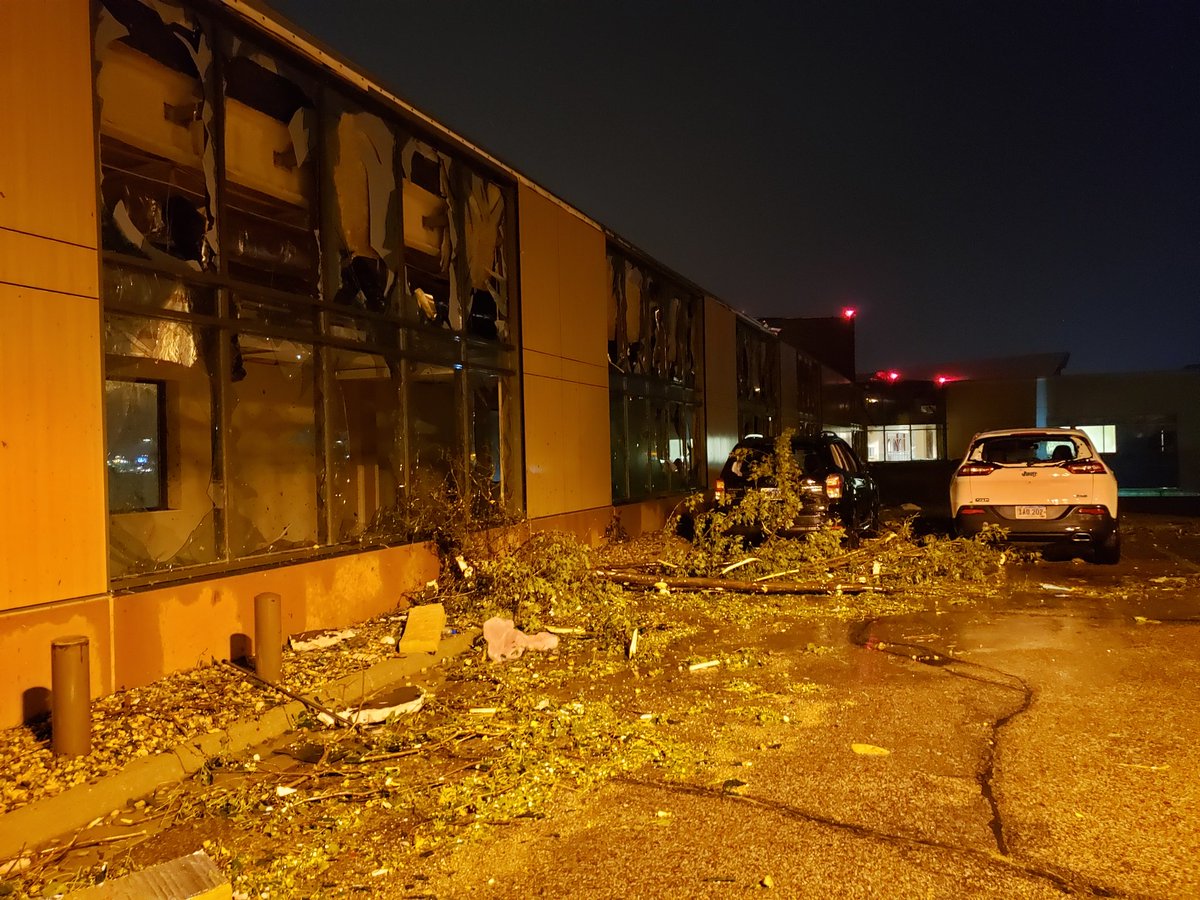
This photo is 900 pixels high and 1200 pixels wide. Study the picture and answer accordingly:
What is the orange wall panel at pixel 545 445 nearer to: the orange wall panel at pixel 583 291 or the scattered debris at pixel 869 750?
the orange wall panel at pixel 583 291

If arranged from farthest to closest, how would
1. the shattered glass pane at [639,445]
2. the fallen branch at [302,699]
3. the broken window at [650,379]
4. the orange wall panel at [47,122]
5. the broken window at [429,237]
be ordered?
the shattered glass pane at [639,445] < the broken window at [650,379] < the broken window at [429,237] < the fallen branch at [302,699] < the orange wall panel at [47,122]

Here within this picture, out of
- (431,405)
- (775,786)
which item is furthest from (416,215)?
(775,786)

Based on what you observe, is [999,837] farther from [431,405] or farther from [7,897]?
[431,405]

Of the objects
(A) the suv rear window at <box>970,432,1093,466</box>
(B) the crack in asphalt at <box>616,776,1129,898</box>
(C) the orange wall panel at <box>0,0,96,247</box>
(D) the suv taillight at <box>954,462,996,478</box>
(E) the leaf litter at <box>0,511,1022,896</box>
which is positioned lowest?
(B) the crack in asphalt at <box>616,776,1129,898</box>

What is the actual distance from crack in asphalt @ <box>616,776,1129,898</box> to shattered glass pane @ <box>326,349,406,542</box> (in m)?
4.85

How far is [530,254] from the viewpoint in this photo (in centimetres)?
1173

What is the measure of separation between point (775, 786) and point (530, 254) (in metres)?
8.86

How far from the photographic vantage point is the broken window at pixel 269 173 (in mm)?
7281

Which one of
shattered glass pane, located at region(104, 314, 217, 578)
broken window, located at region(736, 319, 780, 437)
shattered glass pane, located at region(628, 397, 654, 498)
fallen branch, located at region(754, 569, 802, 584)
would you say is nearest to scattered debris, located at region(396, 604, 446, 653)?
shattered glass pane, located at region(104, 314, 217, 578)

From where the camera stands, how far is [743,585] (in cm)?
974

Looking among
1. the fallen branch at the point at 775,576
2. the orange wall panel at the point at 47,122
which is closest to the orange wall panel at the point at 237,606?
the orange wall panel at the point at 47,122

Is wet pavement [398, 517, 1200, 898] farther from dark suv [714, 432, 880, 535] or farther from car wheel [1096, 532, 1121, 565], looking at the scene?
car wheel [1096, 532, 1121, 565]

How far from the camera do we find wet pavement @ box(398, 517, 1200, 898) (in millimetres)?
3363

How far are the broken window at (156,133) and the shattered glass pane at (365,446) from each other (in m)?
1.87
